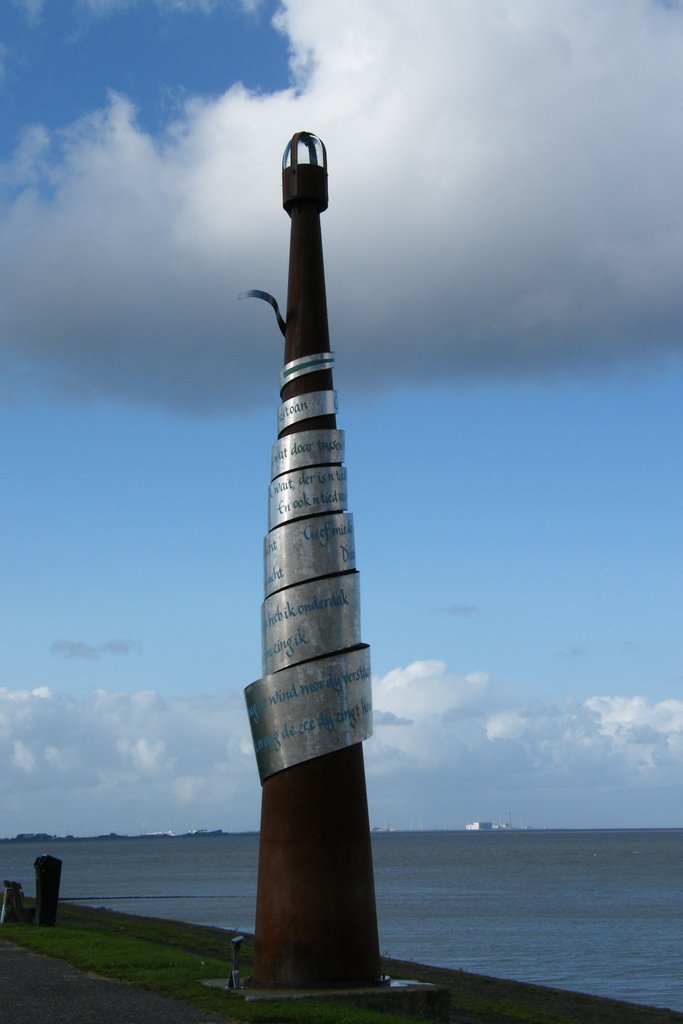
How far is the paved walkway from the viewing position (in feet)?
46.9

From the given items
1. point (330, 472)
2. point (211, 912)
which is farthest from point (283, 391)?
point (211, 912)

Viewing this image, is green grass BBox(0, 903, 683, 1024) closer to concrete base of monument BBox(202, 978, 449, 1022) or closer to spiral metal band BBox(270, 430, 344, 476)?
concrete base of monument BBox(202, 978, 449, 1022)

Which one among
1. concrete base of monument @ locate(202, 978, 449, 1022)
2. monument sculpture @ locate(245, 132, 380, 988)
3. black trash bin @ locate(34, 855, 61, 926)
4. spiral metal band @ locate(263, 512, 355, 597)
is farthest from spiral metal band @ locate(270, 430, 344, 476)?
black trash bin @ locate(34, 855, 61, 926)

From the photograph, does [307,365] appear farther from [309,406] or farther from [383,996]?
[383,996]

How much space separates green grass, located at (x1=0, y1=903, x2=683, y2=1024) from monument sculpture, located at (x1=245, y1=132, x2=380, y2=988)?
1358 millimetres

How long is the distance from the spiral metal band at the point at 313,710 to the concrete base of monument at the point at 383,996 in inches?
113

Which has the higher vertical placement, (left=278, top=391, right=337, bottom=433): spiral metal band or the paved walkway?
(left=278, top=391, right=337, bottom=433): spiral metal band

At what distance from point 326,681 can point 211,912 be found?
142 ft

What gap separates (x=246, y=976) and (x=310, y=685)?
6988 millimetres

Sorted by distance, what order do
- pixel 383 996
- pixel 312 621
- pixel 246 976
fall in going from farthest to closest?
pixel 246 976 < pixel 312 621 < pixel 383 996

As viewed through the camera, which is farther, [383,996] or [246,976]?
→ [246,976]

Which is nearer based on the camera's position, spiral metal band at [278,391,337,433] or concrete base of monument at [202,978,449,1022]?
concrete base of monument at [202,978,449,1022]

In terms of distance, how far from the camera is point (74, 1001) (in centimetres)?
1562

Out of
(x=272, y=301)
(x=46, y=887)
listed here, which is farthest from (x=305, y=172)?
(x=46, y=887)
